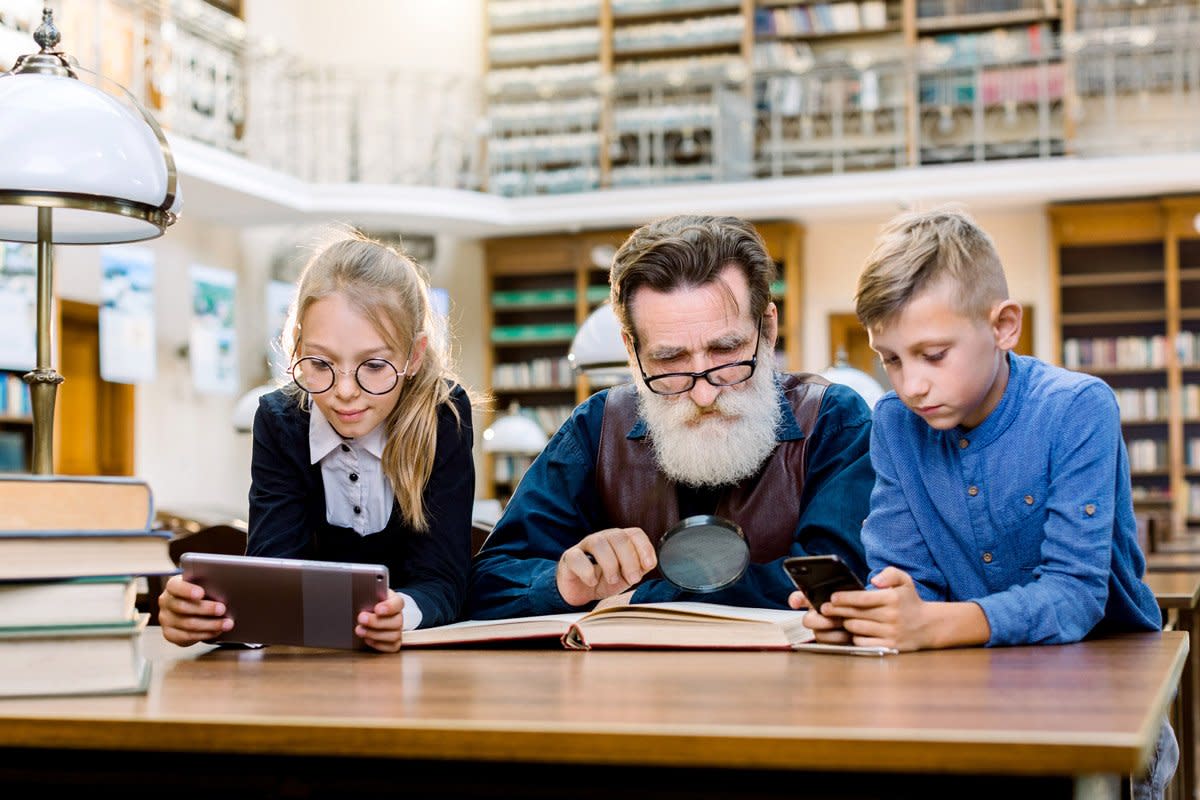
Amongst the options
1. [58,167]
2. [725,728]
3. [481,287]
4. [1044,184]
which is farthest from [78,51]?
[725,728]

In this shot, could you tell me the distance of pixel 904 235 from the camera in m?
1.66

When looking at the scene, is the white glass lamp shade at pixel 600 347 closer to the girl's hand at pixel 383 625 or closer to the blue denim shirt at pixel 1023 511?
the blue denim shirt at pixel 1023 511

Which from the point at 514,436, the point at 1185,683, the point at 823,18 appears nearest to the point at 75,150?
the point at 1185,683

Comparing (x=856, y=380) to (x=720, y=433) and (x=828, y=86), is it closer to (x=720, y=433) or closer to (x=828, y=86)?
(x=720, y=433)

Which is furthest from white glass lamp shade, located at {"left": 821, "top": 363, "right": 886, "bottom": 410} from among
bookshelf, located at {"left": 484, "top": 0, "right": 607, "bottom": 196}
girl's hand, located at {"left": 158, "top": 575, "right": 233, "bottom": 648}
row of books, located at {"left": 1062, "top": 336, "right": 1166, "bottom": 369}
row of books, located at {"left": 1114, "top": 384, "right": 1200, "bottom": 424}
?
bookshelf, located at {"left": 484, "top": 0, "right": 607, "bottom": 196}

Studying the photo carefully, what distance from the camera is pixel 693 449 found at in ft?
6.39

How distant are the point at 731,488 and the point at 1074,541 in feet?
2.05

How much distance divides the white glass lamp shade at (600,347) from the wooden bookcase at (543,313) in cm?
640

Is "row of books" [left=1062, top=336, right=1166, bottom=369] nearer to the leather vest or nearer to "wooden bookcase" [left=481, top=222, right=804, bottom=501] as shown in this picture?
"wooden bookcase" [left=481, top=222, right=804, bottom=501]

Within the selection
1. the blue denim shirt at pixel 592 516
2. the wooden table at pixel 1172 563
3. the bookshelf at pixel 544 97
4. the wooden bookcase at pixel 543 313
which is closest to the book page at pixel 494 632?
the blue denim shirt at pixel 592 516

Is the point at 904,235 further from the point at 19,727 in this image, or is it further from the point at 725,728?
the point at 19,727

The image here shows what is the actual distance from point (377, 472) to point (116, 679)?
0.73m

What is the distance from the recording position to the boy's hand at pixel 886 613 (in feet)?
4.48

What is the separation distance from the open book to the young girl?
22 cm
